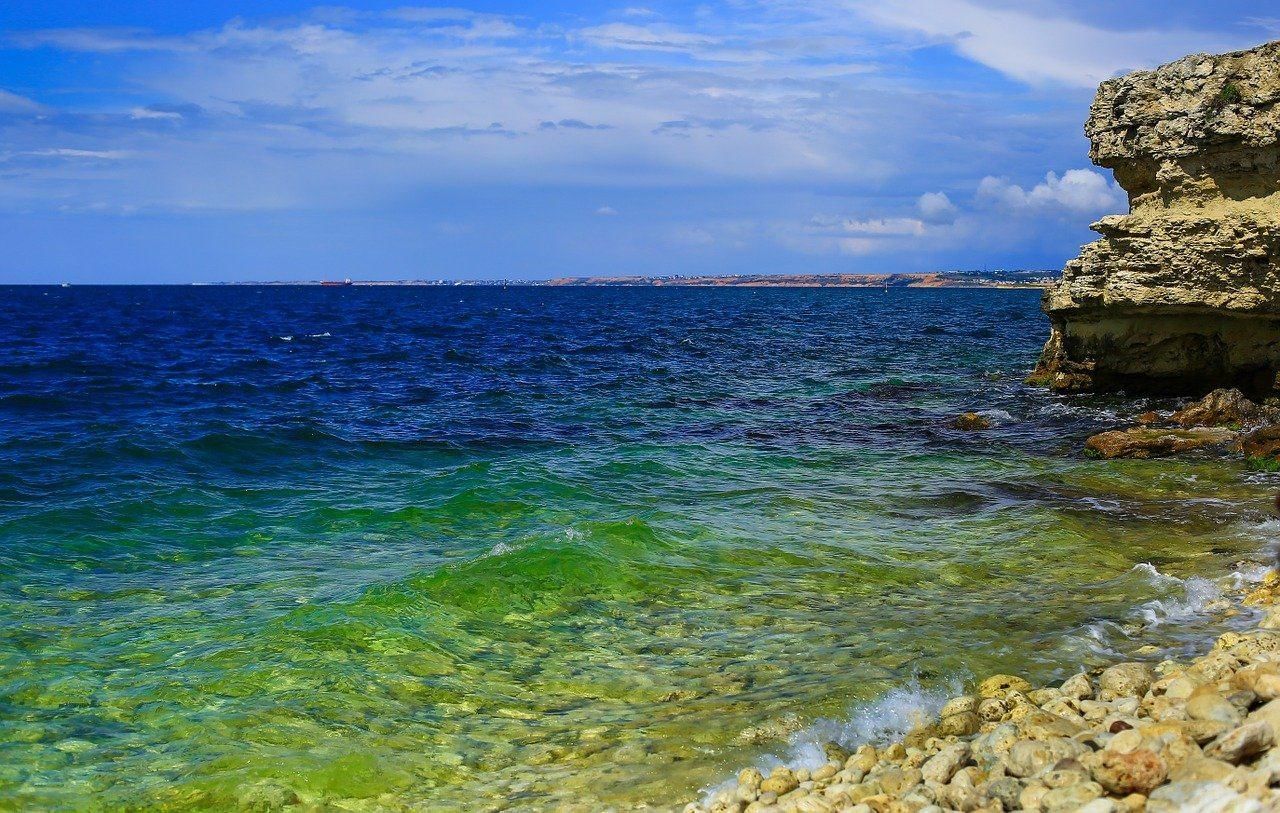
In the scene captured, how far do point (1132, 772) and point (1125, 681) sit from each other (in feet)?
7.68

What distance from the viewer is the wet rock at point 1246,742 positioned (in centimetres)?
506

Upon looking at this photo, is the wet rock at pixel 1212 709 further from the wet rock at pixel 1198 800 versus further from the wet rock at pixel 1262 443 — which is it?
the wet rock at pixel 1262 443

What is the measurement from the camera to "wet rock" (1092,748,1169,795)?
200 inches

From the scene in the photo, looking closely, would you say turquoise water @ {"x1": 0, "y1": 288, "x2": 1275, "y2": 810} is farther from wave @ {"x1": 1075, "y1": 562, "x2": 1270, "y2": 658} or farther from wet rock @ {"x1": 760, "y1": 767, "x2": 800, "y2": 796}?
wet rock @ {"x1": 760, "y1": 767, "x2": 800, "y2": 796}

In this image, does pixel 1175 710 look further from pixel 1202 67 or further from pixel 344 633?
pixel 1202 67

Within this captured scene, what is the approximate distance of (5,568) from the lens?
456 inches

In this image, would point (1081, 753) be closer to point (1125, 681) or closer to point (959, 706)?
point (959, 706)

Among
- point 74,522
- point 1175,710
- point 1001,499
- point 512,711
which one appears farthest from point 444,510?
point 1175,710

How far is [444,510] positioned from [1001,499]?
325 inches

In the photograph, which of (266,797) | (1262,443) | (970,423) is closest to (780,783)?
(266,797)

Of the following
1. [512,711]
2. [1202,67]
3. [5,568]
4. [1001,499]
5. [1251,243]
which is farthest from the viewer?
[1202,67]

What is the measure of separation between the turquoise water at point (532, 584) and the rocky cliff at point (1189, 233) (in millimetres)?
2253

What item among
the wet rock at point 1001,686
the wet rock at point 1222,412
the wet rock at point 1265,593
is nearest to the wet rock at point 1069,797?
the wet rock at point 1001,686

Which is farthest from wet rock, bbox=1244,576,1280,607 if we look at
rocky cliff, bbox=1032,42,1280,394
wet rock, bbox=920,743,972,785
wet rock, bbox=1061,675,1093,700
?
rocky cliff, bbox=1032,42,1280,394
